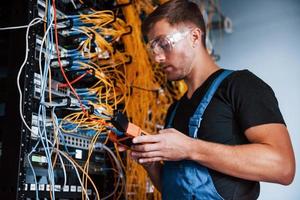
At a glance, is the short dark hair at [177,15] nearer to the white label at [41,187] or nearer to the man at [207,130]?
the man at [207,130]

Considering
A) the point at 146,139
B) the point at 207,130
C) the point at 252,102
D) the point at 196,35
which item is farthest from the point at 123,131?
the point at 196,35

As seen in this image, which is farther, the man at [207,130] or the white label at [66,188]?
the white label at [66,188]

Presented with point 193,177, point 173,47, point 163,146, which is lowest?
point 193,177

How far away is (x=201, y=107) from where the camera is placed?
3.98 ft

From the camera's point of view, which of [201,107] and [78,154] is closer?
[201,107]

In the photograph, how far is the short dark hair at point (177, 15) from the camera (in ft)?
4.57

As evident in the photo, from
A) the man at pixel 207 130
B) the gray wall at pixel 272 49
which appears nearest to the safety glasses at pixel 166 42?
the man at pixel 207 130

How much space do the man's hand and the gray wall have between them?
1.51 meters

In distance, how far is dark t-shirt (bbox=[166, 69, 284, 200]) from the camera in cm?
109

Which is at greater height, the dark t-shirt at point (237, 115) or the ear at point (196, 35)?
the ear at point (196, 35)

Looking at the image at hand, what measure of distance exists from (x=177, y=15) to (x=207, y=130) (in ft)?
1.62

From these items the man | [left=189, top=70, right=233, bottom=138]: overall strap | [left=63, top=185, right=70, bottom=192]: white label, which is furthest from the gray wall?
[left=63, top=185, right=70, bottom=192]: white label

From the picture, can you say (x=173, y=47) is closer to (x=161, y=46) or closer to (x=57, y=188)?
(x=161, y=46)

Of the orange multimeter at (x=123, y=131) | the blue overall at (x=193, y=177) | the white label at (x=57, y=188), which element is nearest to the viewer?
the orange multimeter at (x=123, y=131)
